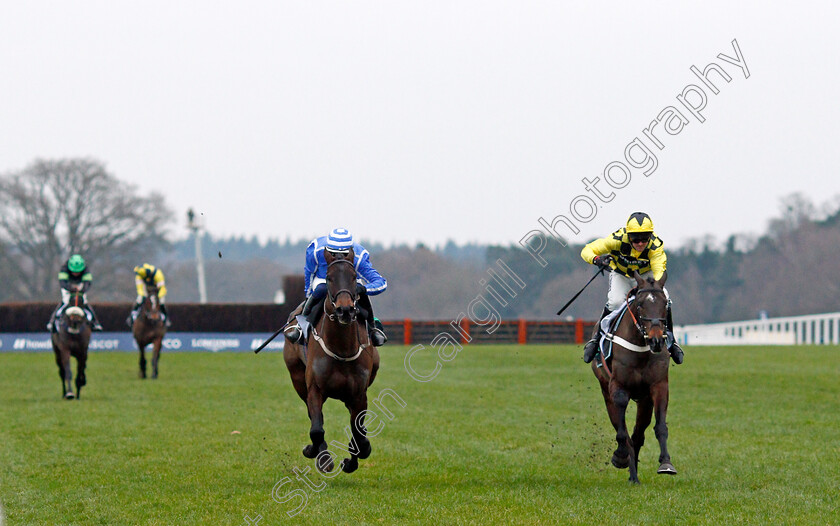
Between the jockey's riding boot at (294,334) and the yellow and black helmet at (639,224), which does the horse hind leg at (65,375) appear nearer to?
the jockey's riding boot at (294,334)

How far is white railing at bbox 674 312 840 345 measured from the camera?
4756 cm

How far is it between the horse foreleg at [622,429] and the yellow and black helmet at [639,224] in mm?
1461

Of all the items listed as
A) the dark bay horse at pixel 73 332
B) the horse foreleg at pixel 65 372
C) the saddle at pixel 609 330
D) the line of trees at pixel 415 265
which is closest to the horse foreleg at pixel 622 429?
the saddle at pixel 609 330

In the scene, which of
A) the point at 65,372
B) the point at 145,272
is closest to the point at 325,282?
the point at 65,372

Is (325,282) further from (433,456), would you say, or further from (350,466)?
(433,456)

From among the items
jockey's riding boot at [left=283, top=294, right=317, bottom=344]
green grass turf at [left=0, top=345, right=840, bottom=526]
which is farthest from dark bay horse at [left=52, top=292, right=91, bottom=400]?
jockey's riding boot at [left=283, top=294, right=317, bottom=344]

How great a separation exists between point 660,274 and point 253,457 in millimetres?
4940

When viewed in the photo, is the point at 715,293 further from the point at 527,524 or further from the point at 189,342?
the point at 527,524

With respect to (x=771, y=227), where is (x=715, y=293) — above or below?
below

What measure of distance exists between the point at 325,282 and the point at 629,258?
9.81 ft

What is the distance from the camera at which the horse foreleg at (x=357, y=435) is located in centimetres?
962

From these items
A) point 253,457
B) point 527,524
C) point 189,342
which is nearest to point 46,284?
point 189,342

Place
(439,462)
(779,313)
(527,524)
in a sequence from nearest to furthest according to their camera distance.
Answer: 1. (527,524)
2. (439,462)
3. (779,313)

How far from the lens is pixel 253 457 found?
38.0ft
